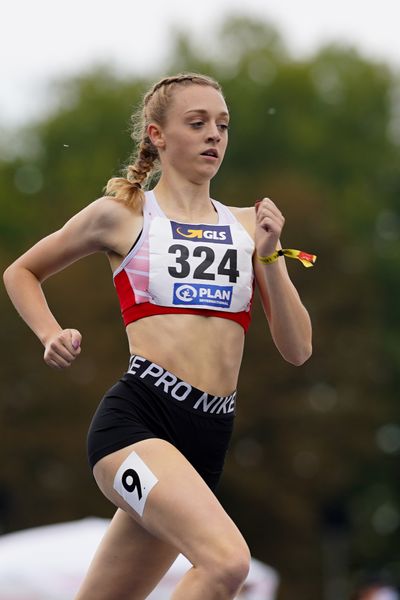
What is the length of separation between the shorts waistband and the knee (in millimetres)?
809

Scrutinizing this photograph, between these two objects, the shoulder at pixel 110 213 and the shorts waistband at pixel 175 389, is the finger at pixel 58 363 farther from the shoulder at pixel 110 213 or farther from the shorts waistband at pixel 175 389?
the shoulder at pixel 110 213

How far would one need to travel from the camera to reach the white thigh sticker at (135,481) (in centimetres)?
564

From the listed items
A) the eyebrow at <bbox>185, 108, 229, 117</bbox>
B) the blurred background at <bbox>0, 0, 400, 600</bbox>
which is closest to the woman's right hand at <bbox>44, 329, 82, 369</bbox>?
the eyebrow at <bbox>185, 108, 229, 117</bbox>

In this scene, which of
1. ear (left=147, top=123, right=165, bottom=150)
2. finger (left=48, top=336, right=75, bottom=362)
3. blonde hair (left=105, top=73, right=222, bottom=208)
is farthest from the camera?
ear (left=147, top=123, right=165, bottom=150)

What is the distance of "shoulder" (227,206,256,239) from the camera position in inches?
251

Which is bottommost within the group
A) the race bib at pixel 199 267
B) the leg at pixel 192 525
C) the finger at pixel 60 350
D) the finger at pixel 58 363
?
the leg at pixel 192 525

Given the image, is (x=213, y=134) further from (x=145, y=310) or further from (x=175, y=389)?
(x=175, y=389)

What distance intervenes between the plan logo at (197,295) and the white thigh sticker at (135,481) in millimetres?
691

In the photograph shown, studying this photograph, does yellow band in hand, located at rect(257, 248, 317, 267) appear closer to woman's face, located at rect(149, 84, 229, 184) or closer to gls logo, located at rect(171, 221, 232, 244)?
gls logo, located at rect(171, 221, 232, 244)

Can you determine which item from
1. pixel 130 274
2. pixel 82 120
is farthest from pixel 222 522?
pixel 82 120

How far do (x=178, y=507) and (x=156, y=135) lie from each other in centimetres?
174

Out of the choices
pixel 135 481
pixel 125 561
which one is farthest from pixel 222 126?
pixel 125 561

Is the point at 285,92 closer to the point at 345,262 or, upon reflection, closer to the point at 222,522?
the point at 345,262

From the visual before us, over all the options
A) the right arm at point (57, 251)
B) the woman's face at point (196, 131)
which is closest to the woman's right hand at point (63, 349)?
the right arm at point (57, 251)
